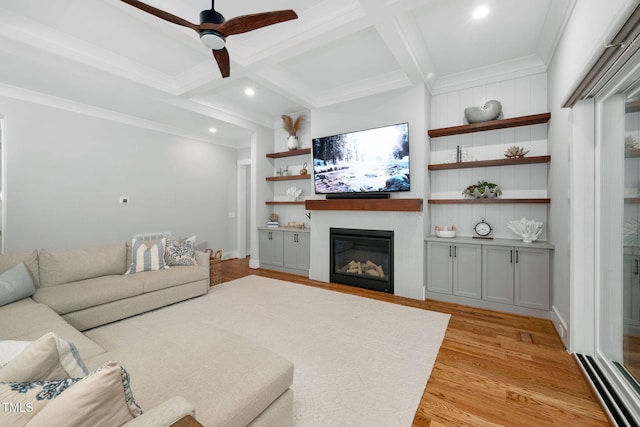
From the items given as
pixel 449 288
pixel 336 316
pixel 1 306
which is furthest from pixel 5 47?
pixel 449 288

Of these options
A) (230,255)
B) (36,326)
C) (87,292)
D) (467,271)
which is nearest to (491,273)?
(467,271)

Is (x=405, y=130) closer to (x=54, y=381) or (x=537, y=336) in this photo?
(x=537, y=336)

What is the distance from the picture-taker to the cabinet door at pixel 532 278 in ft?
9.64

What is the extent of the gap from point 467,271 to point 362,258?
143 cm

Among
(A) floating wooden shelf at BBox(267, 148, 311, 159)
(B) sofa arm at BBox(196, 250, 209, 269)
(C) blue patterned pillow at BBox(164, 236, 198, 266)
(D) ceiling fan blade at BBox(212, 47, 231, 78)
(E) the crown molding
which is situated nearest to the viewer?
(D) ceiling fan blade at BBox(212, 47, 231, 78)

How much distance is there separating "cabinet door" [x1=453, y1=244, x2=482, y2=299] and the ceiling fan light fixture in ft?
10.7

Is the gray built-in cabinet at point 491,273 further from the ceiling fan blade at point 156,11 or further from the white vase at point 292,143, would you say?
the ceiling fan blade at point 156,11

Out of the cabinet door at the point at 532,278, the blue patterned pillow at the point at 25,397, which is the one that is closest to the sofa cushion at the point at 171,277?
Result: the blue patterned pillow at the point at 25,397

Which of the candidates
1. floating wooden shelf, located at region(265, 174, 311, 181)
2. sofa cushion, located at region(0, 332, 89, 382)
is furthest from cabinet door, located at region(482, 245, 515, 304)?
sofa cushion, located at region(0, 332, 89, 382)

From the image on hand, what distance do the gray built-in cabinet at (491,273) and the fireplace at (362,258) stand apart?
56 centimetres

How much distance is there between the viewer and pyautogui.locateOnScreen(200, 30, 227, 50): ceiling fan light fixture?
77.7 inches

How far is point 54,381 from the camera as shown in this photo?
786 mm

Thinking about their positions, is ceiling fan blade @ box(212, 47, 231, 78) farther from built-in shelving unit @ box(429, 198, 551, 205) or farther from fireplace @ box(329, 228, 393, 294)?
built-in shelving unit @ box(429, 198, 551, 205)

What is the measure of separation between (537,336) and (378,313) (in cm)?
148
